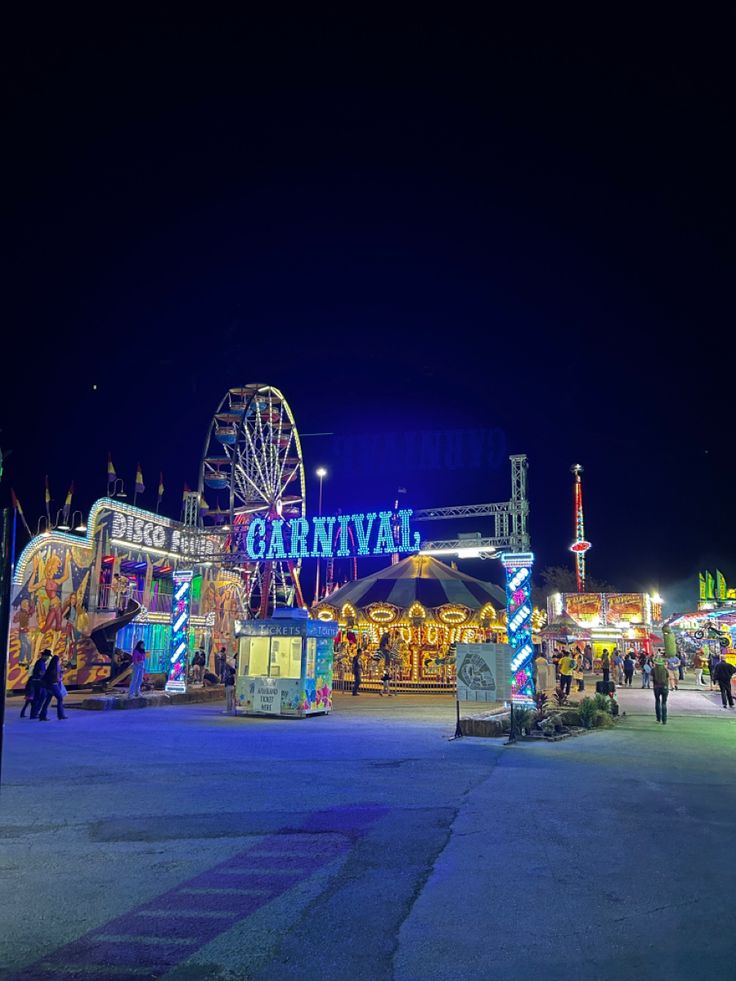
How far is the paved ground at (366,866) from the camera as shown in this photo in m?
3.69

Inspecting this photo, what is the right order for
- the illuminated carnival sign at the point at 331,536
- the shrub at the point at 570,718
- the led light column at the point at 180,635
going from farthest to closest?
the led light column at the point at 180,635 → the illuminated carnival sign at the point at 331,536 → the shrub at the point at 570,718

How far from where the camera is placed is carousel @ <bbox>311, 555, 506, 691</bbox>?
29656 mm

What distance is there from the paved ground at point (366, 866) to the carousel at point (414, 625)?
63.6ft

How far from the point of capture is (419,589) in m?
31.1

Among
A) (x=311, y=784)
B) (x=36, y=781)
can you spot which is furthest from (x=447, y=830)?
(x=36, y=781)

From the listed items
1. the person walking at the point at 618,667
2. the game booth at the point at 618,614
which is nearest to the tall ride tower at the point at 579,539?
the game booth at the point at 618,614

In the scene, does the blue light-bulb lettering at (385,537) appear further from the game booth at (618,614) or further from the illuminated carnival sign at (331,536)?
the game booth at (618,614)

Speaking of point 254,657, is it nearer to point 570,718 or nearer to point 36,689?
point 36,689

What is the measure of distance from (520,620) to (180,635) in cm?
1133

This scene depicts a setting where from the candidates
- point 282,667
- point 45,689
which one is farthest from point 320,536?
point 45,689

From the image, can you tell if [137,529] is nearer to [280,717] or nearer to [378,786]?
[280,717]

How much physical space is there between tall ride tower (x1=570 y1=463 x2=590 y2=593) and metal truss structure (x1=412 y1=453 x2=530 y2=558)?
44.8 meters

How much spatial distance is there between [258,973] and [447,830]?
2.98 m

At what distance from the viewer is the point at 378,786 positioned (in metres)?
8.13
